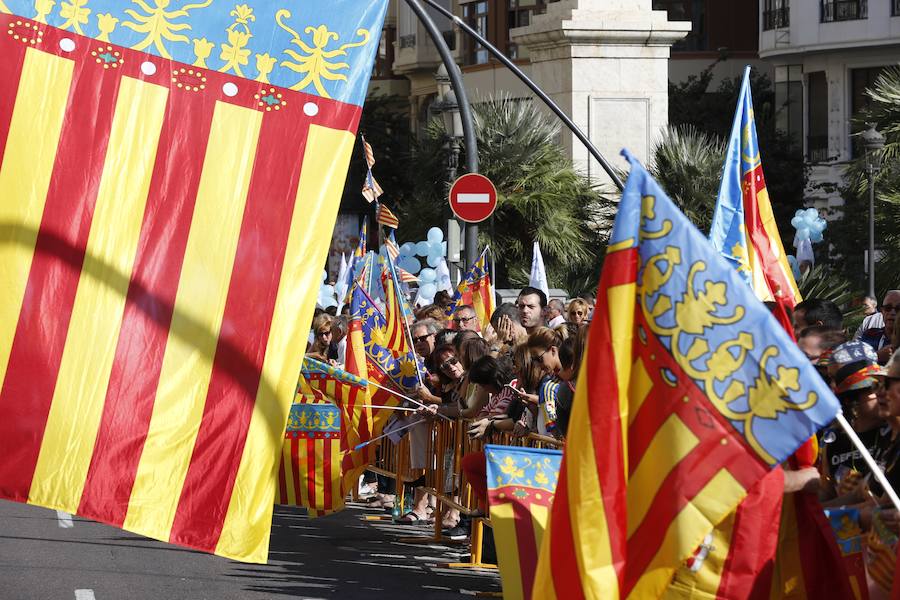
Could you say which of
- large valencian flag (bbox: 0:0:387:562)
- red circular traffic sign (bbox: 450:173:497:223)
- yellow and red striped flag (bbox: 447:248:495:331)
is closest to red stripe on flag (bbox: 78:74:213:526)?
large valencian flag (bbox: 0:0:387:562)

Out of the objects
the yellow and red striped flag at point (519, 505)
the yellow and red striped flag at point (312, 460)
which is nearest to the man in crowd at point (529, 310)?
the yellow and red striped flag at point (312, 460)

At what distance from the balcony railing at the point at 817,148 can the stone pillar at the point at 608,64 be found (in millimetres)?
16908

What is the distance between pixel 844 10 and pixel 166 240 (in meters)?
44.2

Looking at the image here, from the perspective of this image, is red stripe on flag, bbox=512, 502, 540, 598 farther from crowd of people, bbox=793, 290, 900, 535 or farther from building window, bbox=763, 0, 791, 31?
building window, bbox=763, 0, 791, 31

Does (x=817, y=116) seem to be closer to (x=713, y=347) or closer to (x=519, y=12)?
(x=519, y=12)

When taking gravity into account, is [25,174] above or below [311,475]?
above

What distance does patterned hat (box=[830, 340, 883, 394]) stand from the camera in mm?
6449

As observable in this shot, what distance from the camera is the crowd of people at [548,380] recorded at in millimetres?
5992

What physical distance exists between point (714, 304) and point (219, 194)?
5.30 feet

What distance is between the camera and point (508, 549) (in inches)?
276

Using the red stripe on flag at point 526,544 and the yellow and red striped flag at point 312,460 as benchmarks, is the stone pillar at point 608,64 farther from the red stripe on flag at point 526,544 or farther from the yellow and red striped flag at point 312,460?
the red stripe on flag at point 526,544

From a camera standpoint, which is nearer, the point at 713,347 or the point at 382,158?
the point at 713,347

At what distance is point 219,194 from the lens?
5379 mm

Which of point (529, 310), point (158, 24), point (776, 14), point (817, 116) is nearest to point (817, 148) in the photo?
point (817, 116)
